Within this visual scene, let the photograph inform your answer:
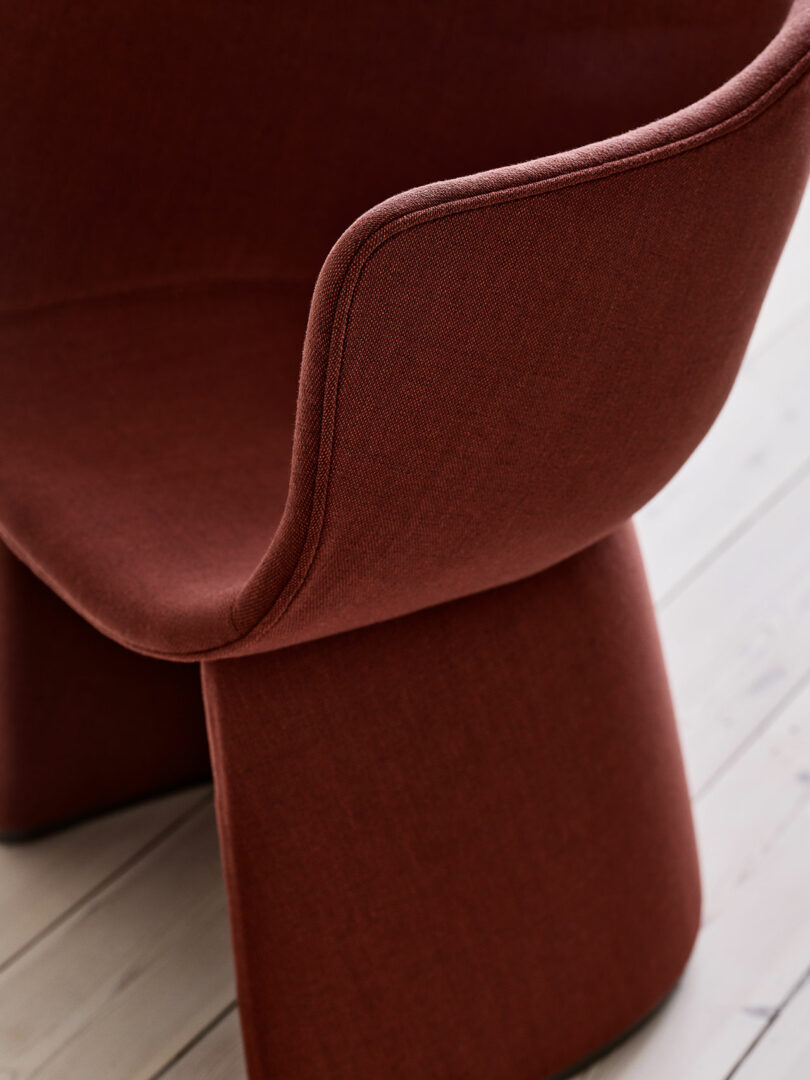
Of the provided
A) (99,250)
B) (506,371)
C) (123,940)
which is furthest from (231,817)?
(99,250)

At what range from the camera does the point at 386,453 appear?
2.37 feet

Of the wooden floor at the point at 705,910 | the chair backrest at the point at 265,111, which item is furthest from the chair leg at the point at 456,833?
the chair backrest at the point at 265,111

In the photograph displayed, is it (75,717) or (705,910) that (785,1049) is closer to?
(705,910)

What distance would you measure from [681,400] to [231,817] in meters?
0.41

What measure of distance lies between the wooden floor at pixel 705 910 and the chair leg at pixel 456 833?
0.10m

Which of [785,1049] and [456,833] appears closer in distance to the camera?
[456,833]

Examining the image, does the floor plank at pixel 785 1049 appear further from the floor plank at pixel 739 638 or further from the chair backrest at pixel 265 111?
the chair backrest at pixel 265 111

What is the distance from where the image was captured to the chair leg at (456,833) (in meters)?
0.96

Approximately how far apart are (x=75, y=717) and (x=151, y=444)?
30 centimetres

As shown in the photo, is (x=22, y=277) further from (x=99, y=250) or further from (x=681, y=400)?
(x=681, y=400)

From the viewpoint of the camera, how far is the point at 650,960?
1.09 m

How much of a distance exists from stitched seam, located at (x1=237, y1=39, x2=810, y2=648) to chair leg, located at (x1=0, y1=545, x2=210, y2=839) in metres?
0.47

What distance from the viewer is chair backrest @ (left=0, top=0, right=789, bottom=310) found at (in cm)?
111

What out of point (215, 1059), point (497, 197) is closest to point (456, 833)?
point (215, 1059)
